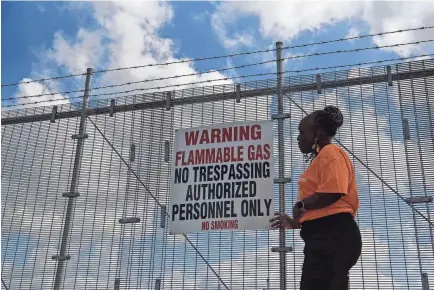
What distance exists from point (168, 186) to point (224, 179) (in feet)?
2.57

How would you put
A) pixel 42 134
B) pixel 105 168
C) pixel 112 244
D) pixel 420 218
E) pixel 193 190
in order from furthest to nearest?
pixel 42 134 → pixel 105 168 → pixel 112 244 → pixel 193 190 → pixel 420 218

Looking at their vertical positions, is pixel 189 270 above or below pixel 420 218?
below

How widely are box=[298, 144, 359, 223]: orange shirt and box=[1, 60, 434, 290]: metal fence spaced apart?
2406 millimetres

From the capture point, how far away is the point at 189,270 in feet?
17.6

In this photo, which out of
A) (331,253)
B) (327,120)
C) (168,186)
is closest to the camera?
(331,253)

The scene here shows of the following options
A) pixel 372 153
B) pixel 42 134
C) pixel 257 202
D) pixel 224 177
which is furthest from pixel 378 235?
pixel 42 134

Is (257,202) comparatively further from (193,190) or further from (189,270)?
(189,270)

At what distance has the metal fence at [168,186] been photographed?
16.6 feet

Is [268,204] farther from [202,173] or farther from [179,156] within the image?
[179,156]

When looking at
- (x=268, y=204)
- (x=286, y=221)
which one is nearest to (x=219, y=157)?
(x=268, y=204)

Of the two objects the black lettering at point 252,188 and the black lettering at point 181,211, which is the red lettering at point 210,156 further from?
the black lettering at point 181,211

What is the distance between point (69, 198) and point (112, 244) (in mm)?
791

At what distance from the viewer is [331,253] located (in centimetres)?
253

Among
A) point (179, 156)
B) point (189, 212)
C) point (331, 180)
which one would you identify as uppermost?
point (179, 156)
